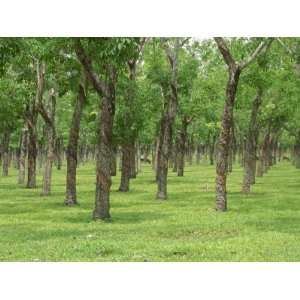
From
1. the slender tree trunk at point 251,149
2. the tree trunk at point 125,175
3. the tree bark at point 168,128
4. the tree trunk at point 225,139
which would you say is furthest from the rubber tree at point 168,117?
the tree trunk at point 225,139

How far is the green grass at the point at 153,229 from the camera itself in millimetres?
18438

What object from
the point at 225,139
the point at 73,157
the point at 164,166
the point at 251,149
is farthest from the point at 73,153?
the point at 251,149

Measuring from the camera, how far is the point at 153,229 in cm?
2409

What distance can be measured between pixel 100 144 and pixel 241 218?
6.55 meters

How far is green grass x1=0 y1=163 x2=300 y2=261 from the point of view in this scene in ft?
A: 60.5

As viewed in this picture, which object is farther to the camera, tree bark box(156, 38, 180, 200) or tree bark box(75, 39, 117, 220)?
tree bark box(156, 38, 180, 200)

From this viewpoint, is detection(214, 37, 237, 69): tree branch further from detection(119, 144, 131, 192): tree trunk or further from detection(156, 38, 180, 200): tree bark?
detection(119, 144, 131, 192): tree trunk

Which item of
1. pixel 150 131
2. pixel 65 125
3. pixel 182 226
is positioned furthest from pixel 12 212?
pixel 65 125

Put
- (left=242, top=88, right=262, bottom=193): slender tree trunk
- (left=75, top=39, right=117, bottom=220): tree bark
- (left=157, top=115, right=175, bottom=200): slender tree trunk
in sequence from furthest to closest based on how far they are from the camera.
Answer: (left=242, top=88, right=262, bottom=193): slender tree trunk → (left=157, top=115, right=175, bottom=200): slender tree trunk → (left=75, top=39, right=117, bottom=220): tree bark

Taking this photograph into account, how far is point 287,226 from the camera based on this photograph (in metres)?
25.2

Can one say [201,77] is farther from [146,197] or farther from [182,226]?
[182,226]

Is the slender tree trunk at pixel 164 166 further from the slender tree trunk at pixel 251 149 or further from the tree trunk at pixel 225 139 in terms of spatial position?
the tree trunk at pixel 225 139

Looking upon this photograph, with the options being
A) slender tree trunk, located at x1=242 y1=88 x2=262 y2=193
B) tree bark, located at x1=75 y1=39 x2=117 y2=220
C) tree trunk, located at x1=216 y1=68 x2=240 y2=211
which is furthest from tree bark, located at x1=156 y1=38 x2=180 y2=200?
tree bark, located at x1=75 y1=39 x2=117 y2=220

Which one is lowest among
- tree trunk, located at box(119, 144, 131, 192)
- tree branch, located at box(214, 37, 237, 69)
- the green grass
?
the green grass
